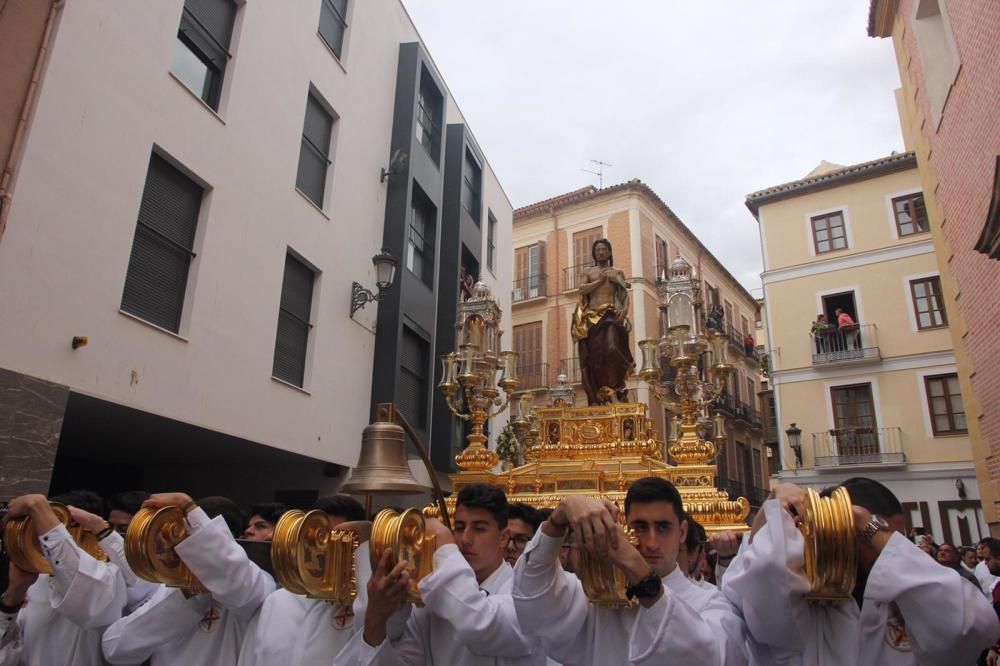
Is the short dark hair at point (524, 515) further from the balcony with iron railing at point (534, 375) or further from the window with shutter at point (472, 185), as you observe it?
the balcony with iron railing at point (534, 375)

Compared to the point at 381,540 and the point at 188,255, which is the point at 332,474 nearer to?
the point at 188,255

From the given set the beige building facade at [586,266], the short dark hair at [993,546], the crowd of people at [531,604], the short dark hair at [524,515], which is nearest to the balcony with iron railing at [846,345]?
the beige building facade at [586,266]

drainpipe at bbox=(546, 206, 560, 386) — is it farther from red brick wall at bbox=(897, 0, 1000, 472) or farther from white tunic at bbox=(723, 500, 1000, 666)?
white tunic at bbox=(723, 500, 1000, 666)

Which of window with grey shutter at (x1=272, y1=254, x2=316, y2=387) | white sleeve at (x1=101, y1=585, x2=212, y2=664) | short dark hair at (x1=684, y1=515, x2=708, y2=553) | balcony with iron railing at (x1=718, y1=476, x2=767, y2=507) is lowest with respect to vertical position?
white sleeve at (x1=101, y1=585, x2=212, y2=664)

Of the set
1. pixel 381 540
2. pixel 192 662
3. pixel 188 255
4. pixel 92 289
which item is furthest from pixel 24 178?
pixel 381 540

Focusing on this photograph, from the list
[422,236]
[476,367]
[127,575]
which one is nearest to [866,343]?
[422,236]

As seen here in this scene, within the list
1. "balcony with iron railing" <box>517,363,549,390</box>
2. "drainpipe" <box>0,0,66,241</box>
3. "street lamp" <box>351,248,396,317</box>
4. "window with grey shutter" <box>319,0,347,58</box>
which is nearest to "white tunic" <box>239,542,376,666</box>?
"drainpipe" <box>0,0,66,241</box>

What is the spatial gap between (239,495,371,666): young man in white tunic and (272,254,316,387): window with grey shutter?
26.0 feet

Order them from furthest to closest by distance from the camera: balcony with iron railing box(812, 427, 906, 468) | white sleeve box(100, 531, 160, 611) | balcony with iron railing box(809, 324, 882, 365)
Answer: balcony with iron railing box(809, 324, 882, 365), balcony with iron railing box(812, 427, 906, 468), white sleeve box(100, 531, 160, 611)

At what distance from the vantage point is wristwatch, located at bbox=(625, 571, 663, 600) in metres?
2.13

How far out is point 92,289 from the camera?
7328 millimetres

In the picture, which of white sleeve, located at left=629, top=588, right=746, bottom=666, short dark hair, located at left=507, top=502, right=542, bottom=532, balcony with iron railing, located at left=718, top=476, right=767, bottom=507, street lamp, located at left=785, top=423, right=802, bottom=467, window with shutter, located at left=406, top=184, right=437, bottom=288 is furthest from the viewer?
balcony with iron railing, located at left=718, top=476, right=767, bottom=507

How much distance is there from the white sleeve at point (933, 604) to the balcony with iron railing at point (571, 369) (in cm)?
2204

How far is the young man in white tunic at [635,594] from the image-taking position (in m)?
2.13
